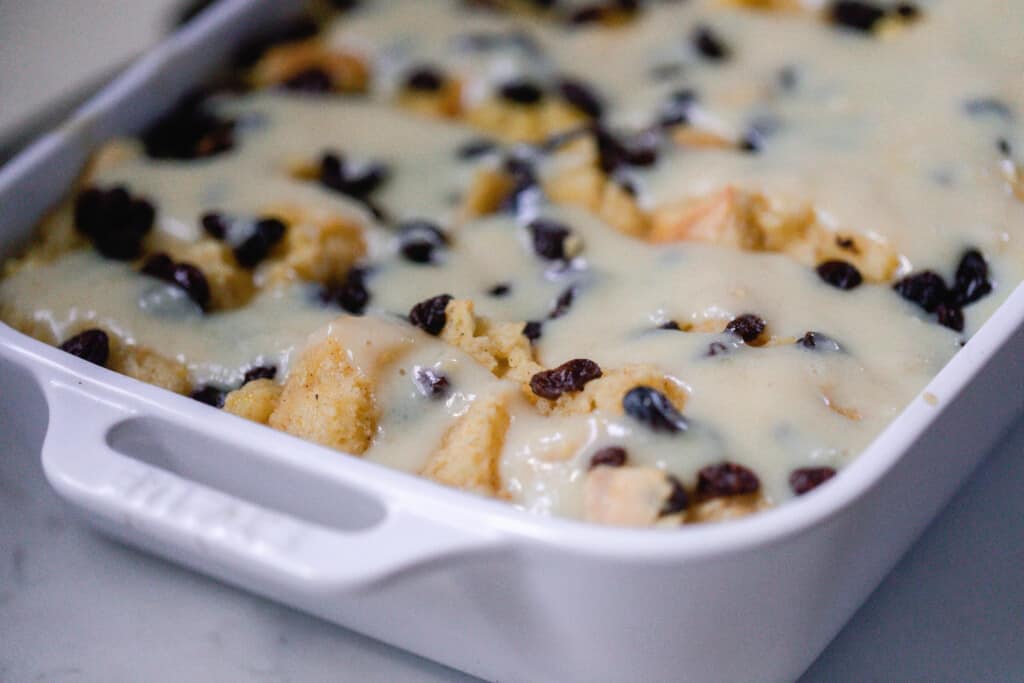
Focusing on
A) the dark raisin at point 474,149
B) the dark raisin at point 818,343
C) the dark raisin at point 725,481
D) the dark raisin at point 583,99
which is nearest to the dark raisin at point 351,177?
the dark raisin at point 474,149

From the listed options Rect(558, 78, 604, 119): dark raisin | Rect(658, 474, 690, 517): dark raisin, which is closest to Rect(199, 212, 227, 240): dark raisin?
Rect(558, 78, 604, 119): dark raisin

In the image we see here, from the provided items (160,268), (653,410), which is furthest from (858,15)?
(160,268)

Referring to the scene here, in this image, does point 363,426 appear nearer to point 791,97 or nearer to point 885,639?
point 885,639

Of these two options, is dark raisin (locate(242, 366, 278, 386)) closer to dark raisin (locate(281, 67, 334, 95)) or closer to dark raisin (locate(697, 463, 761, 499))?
dark raisin (locate(697, 463, 761, 499))

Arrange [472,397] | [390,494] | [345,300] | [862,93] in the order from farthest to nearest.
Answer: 1. [862,93]
2. [345,300]
3. [472,397]
4. [390,494]

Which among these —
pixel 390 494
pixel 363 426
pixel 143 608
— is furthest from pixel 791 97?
pixel 143 608

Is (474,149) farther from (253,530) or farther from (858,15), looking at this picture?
(253,530)
